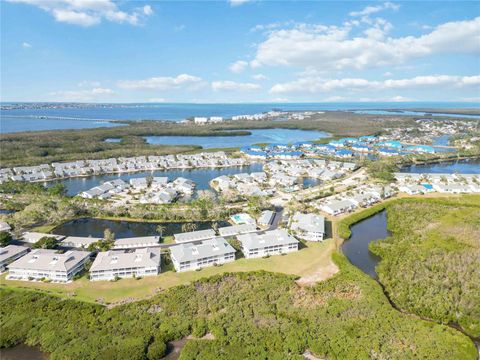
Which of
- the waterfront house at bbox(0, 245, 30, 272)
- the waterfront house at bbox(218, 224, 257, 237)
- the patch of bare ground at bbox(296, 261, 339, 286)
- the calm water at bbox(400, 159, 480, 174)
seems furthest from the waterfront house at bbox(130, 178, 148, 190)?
the calm water at bbox(400, 159, 480, 174)

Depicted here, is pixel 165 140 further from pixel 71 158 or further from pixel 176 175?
pixel 176 175

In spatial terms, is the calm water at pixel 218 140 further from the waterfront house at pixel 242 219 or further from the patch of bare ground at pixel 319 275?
the patch of bare ground at pixel 319 275

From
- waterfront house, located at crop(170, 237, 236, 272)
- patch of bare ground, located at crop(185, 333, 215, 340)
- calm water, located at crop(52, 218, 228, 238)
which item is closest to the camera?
patch of bare ground, located at crop(185, 333, 215, 340)

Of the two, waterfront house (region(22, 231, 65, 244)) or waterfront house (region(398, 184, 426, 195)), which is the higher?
waterfront house (region(398, 184, 426, 195))

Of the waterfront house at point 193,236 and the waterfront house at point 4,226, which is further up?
the waterfront house at point 4,226

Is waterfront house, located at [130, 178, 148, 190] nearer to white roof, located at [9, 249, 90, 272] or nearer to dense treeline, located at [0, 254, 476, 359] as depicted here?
white roof, located at [9, 249, 90, 272]

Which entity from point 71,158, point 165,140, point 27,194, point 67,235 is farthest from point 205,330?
point 165,140

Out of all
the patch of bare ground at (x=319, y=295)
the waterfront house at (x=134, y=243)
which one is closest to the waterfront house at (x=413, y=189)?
the patch of bare ground at (x=319, y=295)
